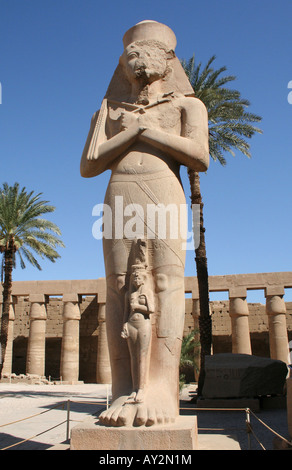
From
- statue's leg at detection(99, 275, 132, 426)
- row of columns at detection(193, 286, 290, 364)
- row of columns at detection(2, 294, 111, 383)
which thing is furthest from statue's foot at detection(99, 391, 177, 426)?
row of columns at detection(2, 294, 111, 383)

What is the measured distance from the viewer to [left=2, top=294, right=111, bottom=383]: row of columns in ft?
66.9

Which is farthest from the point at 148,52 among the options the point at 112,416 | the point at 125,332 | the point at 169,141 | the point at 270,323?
the point at 270,323

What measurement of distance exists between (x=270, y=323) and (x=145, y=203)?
16.6 meters

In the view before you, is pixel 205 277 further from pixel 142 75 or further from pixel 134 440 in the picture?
pixel 134 440

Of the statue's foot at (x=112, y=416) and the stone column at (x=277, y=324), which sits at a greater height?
the stone column at (x=277, y=324)

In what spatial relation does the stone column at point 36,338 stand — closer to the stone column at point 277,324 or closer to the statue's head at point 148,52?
the stone column at point 277,324

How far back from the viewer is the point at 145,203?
3641mm

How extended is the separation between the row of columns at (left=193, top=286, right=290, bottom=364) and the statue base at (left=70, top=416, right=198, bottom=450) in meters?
16.2

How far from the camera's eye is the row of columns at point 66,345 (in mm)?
20398

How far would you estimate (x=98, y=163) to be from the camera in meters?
4.01

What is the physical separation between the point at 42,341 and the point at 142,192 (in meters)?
18.9

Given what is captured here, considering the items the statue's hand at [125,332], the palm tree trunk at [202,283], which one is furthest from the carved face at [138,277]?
the palm tree trunk at [202,283]

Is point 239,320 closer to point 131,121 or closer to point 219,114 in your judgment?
point 219,114

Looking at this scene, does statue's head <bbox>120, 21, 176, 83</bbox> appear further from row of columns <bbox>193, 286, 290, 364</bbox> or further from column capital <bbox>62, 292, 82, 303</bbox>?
column capital <bbox>62, 292, 82, 303</bbox>
